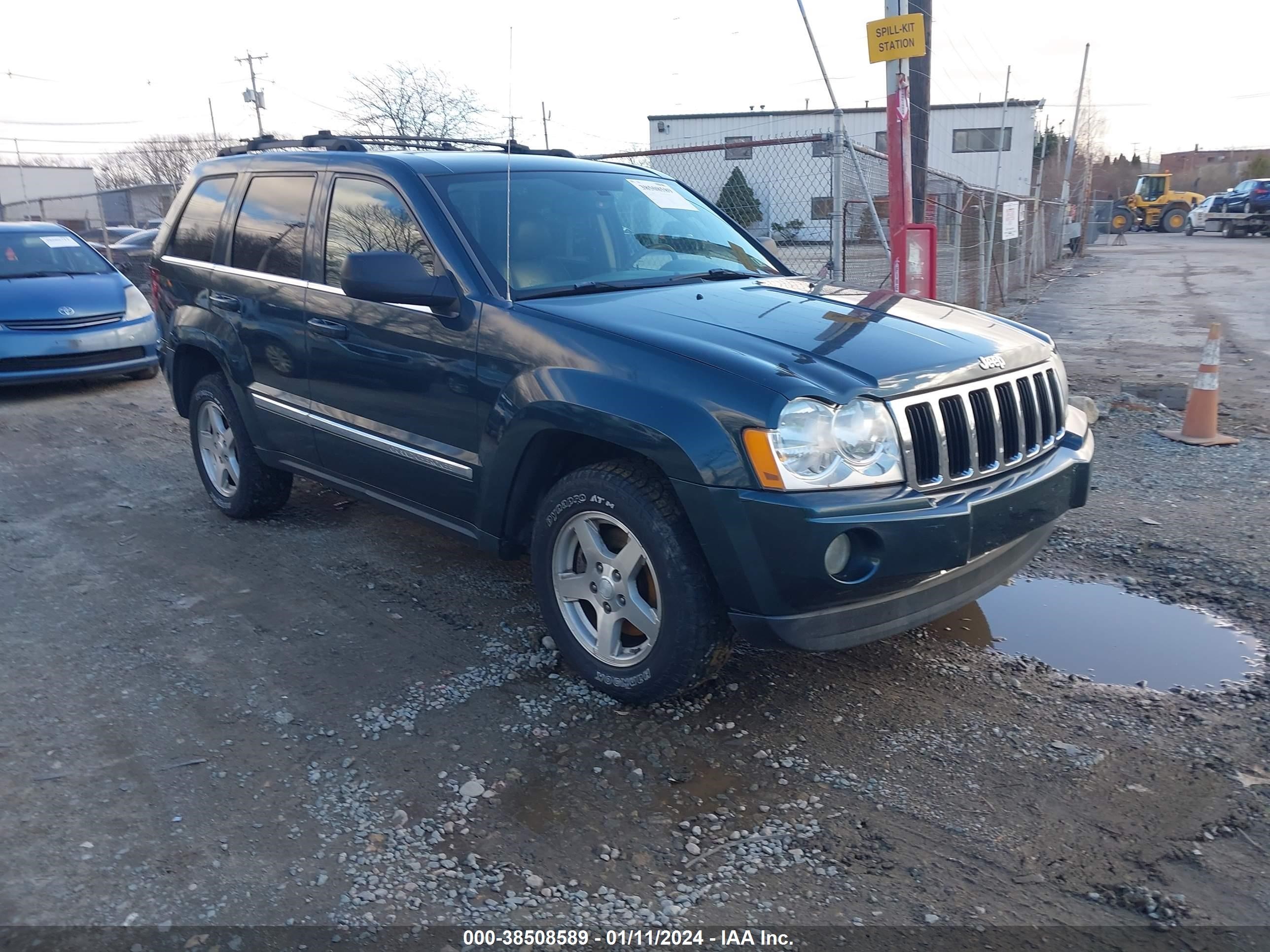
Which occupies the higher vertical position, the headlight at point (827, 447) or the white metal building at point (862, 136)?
the white metal building at point (862, 136)

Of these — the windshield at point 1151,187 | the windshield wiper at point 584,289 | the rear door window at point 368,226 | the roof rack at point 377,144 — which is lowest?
the windshield wiper at point 584,289

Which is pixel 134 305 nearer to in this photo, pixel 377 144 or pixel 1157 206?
pixel 377 144

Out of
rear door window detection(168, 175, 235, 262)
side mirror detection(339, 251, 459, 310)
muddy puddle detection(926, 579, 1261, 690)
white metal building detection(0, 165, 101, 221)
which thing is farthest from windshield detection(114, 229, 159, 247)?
A: white metal building detection(0, 165, 101, 221)

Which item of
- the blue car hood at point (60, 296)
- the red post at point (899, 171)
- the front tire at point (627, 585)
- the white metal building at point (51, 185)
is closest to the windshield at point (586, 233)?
the front tire at point (627, 585)

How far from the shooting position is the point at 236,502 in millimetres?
5535

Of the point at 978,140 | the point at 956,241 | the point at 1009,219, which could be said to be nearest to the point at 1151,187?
the point at 978,140

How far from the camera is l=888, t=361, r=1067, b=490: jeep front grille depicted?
123 inches

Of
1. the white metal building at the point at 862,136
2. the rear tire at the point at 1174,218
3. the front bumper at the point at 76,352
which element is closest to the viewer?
the front bumper at the point at 76,352

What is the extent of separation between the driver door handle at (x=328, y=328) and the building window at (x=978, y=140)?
143 ft

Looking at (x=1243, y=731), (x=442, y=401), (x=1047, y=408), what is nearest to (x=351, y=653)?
(x=442, y=401)

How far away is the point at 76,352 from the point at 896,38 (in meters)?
7.69

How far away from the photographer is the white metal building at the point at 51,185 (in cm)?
4747

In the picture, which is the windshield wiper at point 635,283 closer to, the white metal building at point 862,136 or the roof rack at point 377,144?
the roof rack at point 377,144

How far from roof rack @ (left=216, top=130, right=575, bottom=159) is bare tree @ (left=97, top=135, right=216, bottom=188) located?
120 feet
